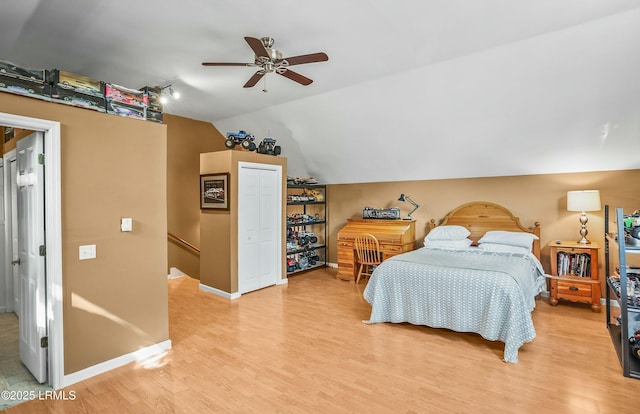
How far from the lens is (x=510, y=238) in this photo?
15.0 feet

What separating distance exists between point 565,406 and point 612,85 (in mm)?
3216

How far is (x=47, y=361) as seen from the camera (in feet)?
8.57

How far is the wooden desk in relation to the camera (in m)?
5.43

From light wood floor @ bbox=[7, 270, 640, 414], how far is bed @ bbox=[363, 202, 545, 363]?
0.19m

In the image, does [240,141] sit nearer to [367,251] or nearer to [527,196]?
[367,251]

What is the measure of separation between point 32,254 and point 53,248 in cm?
33

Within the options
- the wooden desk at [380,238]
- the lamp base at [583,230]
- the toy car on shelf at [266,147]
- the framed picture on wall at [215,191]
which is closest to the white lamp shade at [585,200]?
the lamp base at [583,230]

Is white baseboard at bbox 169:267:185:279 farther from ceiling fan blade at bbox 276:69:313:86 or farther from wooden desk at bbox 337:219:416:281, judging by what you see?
ceiling fan blade at bbox 276:69:313:86

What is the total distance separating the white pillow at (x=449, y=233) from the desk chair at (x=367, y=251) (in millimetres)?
879

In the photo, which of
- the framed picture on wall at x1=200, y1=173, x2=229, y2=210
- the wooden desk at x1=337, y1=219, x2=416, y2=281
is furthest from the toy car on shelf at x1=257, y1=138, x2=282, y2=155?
the wooden desk at x1=337, y1=219, x2=416, y2=281

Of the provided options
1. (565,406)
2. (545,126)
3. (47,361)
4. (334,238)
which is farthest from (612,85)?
(47,361)

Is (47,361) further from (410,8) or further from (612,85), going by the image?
(612,85)

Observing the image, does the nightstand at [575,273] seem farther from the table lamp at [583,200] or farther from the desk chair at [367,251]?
the desk chair at [367,251]

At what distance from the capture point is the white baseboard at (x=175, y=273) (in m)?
5.97
